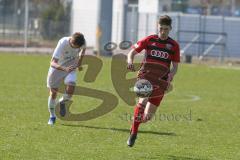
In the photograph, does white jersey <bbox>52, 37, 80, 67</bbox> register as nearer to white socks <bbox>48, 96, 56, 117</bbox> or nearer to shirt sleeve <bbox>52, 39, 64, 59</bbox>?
shirt sleeve <bbox>52, 39, 64, 59</bbox>

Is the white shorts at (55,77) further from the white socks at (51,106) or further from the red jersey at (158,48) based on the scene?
the red jersey at (158,48)

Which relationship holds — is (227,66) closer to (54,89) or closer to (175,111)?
(175,111)

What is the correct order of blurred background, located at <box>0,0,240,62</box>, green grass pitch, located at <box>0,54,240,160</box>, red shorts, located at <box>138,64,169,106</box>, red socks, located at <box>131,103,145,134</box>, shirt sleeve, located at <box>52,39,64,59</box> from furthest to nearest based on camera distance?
blurred background, located at <box>0,0,240,62</box>
shirt sleeve, located at <box>52,39,64,59</box>
red shorts, located at <box>138,64,169,106</box>
red socks, located at <box>131,103,145,134</box>
green grass pitch, located at <box>0,54,240,160</box>

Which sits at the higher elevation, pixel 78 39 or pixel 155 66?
pixel 78 39

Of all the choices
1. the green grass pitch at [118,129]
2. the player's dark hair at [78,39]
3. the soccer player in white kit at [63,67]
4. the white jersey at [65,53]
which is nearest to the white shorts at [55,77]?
the soccer player in white kit at [63,67]

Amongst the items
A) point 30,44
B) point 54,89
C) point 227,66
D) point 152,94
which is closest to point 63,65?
point 54,89

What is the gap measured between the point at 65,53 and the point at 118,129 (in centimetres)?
185

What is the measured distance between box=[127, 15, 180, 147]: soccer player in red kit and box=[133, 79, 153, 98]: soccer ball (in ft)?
0.26

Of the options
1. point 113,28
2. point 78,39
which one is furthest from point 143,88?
point 113,28

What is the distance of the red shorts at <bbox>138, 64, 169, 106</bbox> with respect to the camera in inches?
481

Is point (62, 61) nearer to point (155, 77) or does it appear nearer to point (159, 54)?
point (155, 77)

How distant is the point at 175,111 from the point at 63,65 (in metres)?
4.34

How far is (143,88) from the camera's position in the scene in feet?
39.4

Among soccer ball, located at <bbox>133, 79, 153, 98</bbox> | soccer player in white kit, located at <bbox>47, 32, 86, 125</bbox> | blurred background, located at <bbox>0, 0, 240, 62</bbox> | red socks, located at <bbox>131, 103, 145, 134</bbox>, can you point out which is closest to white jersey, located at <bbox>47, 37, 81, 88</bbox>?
soccer player in white kit, located at <bbox>47, 32, 86, 125</bbox>
